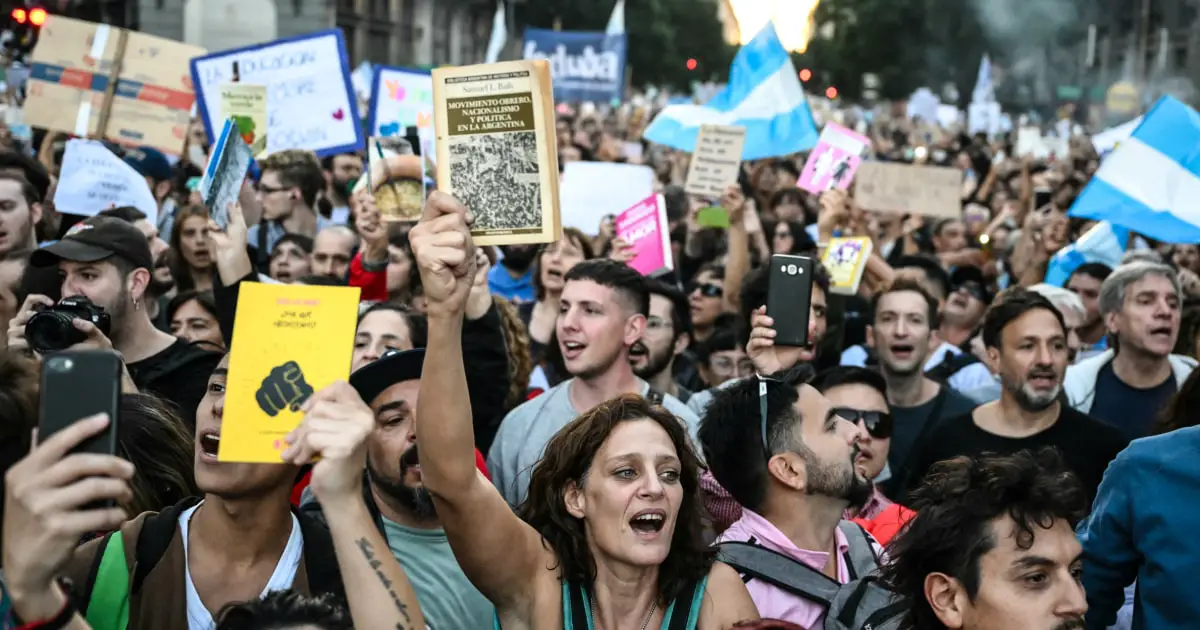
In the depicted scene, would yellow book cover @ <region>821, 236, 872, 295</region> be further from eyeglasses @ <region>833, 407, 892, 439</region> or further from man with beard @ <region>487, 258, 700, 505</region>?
man with beard @ <region>487, 258, 700, 505</region>

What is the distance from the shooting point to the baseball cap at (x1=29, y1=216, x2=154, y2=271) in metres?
5.81

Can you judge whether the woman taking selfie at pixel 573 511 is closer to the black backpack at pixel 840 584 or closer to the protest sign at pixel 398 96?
the black backpack at pixel 840 584

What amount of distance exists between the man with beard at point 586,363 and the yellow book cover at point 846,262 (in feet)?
8.32

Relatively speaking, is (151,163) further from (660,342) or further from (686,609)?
(686,609)

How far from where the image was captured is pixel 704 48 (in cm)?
6406

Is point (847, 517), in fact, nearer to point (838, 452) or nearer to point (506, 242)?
point (838, 452)

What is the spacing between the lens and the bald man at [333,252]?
8.29m

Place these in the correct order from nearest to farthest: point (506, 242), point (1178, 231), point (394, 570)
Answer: point (394, 570) → point (506, 242) → point (1178, 231)

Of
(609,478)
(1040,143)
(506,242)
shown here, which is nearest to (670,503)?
(609,478)

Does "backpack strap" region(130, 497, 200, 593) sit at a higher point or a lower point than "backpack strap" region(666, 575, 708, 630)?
higher

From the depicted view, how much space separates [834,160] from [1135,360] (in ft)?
11.4

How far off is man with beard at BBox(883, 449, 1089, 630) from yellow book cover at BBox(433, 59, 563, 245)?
115cm

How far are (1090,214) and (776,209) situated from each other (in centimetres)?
410

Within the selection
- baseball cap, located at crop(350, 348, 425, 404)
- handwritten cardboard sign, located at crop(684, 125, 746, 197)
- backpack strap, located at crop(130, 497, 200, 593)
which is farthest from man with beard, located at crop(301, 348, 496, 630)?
handwritten cardboard sign, located at crop(684, 125, 746, 197)
